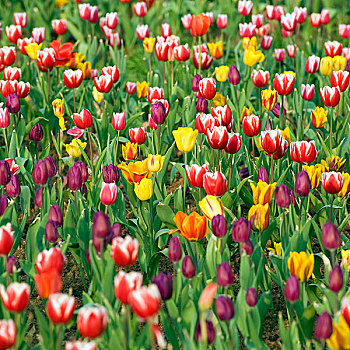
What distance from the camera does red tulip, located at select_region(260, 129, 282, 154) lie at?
3000 millimetres

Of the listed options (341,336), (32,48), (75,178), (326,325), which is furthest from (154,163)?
(32,48)

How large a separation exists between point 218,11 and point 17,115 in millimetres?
3102

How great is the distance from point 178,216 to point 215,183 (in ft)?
0.77

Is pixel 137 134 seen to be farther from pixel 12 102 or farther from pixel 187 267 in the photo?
pixel 187 267

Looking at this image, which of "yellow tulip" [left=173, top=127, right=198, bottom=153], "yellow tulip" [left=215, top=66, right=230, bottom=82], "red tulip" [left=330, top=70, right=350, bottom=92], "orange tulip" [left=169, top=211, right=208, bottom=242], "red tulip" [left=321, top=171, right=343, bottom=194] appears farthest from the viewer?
"yellow tulip" [left=215, top=66, right=230, bottom=82]

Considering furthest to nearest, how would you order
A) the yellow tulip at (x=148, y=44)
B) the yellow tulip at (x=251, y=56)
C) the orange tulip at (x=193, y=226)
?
the yellow tulip at (x=148, y=44), the yellow tulip at (x=251, y=56), the orange tulip at (x=193, y=226)

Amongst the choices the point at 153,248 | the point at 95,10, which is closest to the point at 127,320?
the point at 153,248

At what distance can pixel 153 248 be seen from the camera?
3.19 m

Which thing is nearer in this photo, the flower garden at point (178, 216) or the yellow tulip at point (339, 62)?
the flower garden at point (178, 216)

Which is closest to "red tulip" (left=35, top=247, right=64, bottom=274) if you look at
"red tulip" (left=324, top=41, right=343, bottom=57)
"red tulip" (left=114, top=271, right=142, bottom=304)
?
"red tulip" (left=114, top=271, right=142, bottom=304)

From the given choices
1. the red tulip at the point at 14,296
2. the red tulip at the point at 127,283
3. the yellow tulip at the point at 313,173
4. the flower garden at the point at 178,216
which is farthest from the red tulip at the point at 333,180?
the red tulip at the point at 14,296

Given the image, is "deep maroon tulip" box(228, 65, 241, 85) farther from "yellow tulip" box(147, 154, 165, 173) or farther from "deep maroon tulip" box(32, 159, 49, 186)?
"deep maroon tulip" box(32, 159, 49, 186)

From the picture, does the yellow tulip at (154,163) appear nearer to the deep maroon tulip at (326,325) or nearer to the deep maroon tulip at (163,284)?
the deep maroon tulip at (163,284)

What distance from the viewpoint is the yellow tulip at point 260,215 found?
2697 mm
